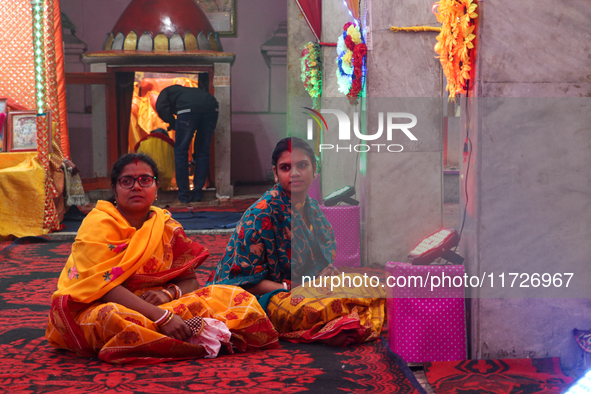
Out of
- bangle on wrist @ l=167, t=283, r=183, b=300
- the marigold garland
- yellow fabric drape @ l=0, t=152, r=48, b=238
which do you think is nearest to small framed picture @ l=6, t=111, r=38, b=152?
yellow fabric drape @ l=0, t=152, r=48, b=238

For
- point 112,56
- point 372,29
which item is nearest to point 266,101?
point 112,56

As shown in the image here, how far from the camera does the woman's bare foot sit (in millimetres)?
2457

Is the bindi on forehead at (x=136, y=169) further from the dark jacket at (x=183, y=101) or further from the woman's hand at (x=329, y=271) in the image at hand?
the dark jacket at (x=183, y=101)

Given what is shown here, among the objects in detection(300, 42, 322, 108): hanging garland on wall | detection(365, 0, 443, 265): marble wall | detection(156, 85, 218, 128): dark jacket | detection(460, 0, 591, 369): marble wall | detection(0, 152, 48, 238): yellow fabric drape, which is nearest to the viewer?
detection(460, 0, 591, 369): marble wall

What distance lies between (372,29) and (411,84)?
0.45 m

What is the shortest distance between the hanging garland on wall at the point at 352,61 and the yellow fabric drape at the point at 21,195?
299 cm

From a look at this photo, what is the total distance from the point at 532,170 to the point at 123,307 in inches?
62.5

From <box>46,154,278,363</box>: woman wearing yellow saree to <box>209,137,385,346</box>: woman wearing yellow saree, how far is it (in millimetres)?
176

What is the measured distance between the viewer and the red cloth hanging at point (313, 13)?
6453mm

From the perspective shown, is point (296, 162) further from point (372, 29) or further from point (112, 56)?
point (112, 56)

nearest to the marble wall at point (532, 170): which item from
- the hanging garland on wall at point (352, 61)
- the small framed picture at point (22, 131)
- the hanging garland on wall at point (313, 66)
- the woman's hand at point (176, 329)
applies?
the woman's hand at point (176, 329)

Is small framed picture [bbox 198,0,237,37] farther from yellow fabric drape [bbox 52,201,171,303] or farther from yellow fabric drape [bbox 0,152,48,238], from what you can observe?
yellow fabric drape [bbox 52,201,171,303]

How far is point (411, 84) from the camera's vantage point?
159 inches

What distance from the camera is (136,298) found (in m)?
2.27
